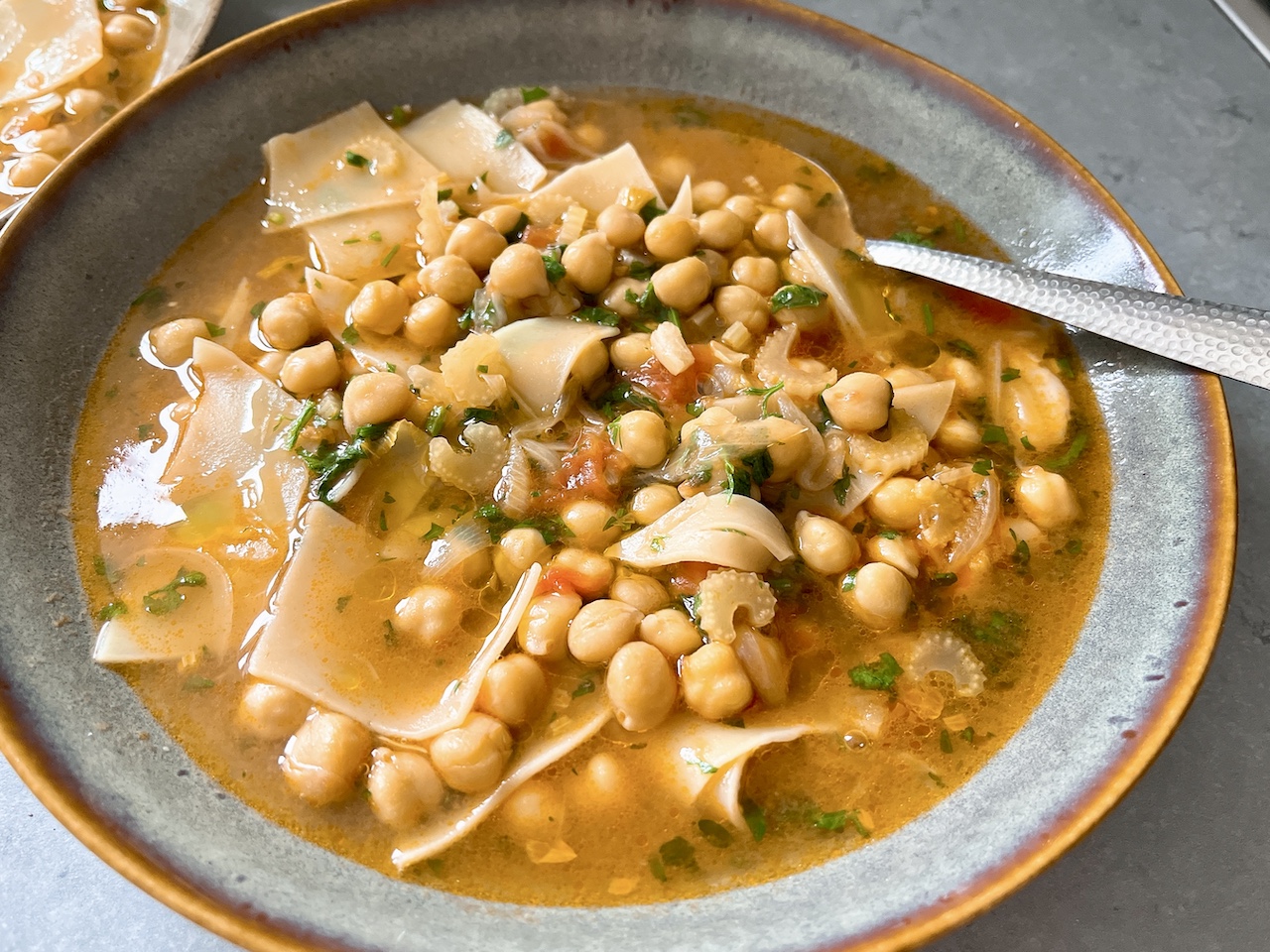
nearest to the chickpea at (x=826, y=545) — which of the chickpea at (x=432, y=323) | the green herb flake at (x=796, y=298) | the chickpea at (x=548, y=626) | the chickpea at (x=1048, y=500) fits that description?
the chickpea at (x=1048, y=500)

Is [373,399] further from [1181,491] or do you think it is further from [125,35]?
[1181,491]

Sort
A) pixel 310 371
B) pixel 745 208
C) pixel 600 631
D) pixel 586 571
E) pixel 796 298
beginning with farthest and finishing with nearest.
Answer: pixel 745 208, pixel 796 298, pixel 310 371, pixel 586 571, pixel 600 631

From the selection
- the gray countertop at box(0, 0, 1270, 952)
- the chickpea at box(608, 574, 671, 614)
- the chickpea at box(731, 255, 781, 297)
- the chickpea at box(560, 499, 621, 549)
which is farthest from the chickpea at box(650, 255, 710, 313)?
the chickpea at box(608, 574, 671, 614)

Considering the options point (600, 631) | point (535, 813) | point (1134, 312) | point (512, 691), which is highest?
point (1134, 312)

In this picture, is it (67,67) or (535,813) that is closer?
(535,813)

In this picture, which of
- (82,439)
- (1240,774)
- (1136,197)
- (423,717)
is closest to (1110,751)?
(1240,774)

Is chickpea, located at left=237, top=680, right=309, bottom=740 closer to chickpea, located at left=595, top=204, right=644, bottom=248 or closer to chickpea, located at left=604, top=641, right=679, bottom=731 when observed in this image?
chickpea, located at left=604, top=641, right=679, bottom=731

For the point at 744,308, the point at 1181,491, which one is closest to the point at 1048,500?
the point at 1181,491
